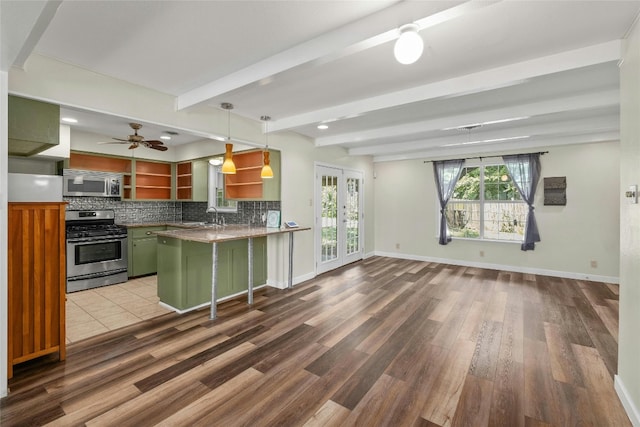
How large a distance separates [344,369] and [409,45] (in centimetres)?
236

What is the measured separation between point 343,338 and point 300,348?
18.1 inches

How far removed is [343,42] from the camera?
2037mm

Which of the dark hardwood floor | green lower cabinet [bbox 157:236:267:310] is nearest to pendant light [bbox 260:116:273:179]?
green lower cabinet [bbox 157:236:267:310]

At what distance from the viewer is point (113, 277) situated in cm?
481

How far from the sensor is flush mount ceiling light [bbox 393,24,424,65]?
172 centimetres

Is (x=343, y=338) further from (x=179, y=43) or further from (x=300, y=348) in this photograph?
(x=179, y=43)

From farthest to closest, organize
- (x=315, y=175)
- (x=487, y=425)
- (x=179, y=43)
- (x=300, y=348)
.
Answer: (x=315, y=175) < (x=300, y=348) < (x=179, y=43) < (x=487, y=425)

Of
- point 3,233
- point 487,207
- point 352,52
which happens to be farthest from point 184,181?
point 487,207

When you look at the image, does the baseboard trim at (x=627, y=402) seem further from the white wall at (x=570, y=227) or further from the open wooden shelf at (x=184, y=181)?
the open wooden shelf at (x=184, y=181)

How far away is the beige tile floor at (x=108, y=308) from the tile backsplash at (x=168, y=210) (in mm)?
1456

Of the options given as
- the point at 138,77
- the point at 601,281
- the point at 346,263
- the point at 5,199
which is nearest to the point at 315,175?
the point at 346,263

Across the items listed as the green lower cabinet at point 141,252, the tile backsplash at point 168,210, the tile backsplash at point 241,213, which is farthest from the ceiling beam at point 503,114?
the green lower cabinet at point 141,252

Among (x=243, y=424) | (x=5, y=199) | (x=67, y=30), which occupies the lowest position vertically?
(x=243, y=424)

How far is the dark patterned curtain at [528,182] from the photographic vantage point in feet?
17.4
